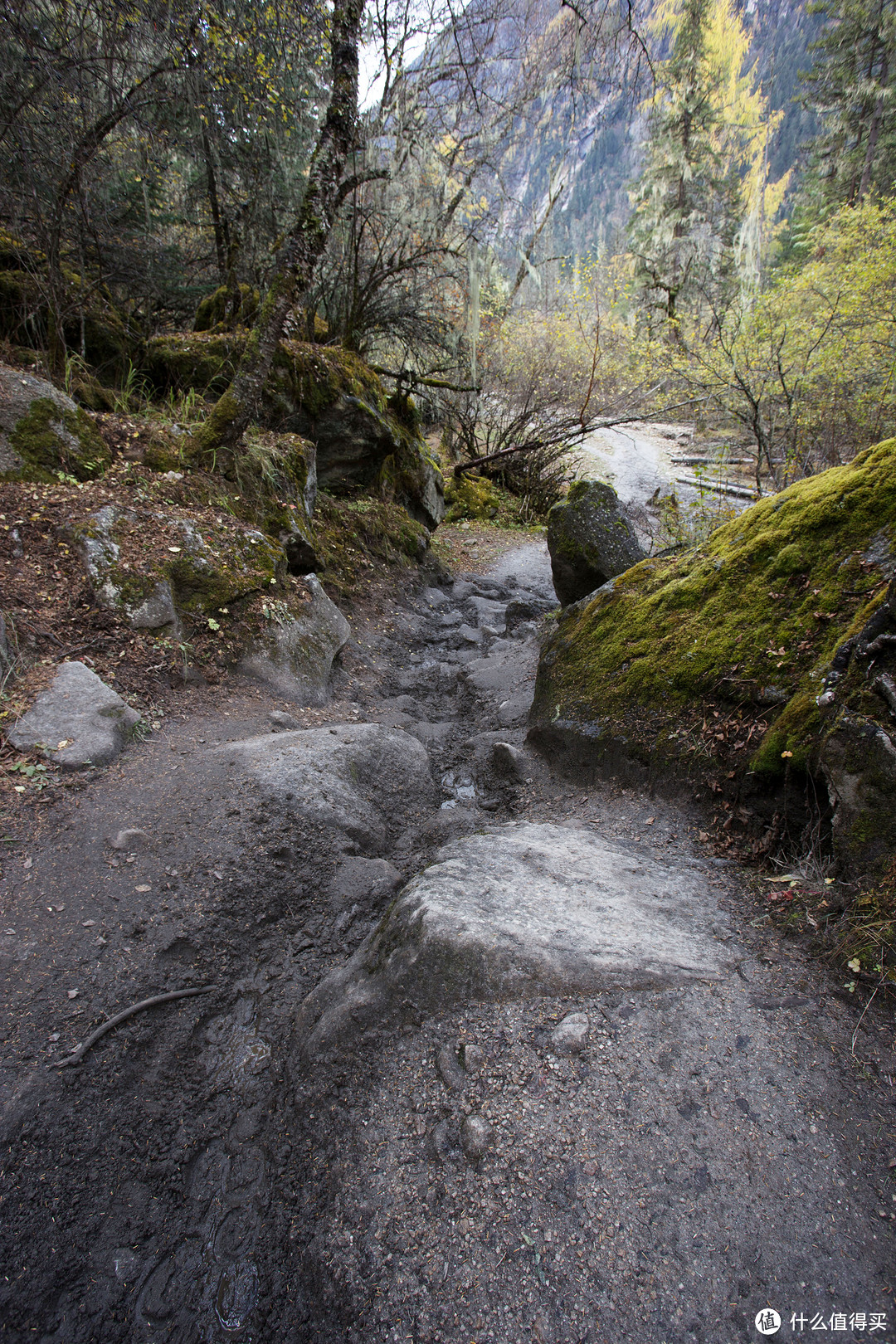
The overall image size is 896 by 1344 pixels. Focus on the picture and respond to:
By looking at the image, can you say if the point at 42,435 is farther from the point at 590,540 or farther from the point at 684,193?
the point at 684,193

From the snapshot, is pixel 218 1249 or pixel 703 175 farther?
pixel 703 175

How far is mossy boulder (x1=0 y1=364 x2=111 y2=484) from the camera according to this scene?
432cm

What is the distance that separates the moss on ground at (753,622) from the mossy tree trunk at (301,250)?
3.89m

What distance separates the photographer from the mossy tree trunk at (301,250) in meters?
5.27

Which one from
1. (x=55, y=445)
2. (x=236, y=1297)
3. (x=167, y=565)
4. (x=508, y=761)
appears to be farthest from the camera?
(x=55, y=445)

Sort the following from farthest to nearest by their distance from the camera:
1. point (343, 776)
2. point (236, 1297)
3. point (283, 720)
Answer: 1. point (283, 720)
2. point (343, 776)
3. point (236, 1297)

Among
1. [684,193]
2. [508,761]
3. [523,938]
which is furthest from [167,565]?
[684,193]

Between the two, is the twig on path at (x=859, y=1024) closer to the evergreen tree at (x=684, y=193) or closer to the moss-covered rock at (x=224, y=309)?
the moss-covered rock at (x=224, y=309)

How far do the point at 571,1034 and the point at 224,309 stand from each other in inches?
364

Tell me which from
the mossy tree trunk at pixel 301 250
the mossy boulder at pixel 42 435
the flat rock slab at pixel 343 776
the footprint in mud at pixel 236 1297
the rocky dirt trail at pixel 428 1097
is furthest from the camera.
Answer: the mossy tree trunk at pixel 301 250

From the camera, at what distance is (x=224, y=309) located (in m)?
7.80

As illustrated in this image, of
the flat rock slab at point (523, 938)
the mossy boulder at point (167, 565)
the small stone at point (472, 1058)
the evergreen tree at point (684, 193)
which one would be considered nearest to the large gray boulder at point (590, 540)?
the mossy boulder at point (167, 565)

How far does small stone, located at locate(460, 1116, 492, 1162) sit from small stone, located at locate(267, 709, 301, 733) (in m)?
2.85

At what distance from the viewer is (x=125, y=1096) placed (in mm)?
1864
